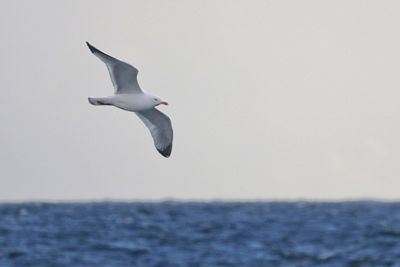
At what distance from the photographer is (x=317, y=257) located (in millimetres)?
43406

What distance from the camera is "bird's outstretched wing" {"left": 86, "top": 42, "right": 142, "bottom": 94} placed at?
21203 millimetres

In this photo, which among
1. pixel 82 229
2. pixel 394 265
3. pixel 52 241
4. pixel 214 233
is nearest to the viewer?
pixel 394 265

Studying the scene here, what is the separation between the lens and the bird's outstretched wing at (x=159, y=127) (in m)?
23.0

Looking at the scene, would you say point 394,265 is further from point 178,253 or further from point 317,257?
point 178,253

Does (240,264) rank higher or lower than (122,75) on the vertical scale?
lower

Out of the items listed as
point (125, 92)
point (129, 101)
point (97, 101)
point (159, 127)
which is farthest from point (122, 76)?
point (159, 127)

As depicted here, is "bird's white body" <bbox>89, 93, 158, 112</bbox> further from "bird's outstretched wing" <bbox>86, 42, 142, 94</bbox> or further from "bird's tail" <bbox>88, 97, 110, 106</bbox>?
"bird's outstretched wing" <bbox>86, 42, 142, 94</bbox>

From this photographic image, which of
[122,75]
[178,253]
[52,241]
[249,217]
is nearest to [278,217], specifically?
[249,217]

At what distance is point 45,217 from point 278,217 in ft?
47.2

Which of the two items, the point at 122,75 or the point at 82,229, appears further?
the point at 82,229

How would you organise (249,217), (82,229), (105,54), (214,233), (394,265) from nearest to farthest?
(105,54) < (394,265) < (214,233) < (82,229) < (249,217)

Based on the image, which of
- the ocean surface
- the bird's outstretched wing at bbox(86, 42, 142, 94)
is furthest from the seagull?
the ocean surface

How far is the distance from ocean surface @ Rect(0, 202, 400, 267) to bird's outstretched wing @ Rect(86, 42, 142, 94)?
783 inches

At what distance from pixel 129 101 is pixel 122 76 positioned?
1.51 feet
